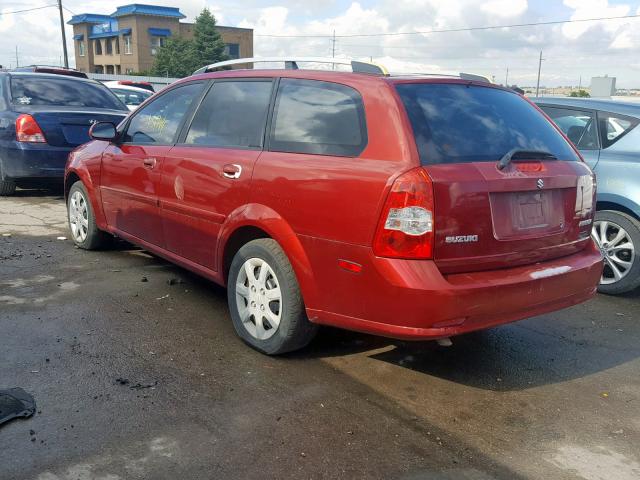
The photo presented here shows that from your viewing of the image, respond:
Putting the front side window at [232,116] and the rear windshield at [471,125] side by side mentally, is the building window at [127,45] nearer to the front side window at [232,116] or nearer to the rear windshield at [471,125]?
the front side window at [232,116]

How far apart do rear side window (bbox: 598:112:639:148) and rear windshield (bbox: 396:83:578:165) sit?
191cm

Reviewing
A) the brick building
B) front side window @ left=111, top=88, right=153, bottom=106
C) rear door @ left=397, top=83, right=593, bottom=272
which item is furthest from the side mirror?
the brick building

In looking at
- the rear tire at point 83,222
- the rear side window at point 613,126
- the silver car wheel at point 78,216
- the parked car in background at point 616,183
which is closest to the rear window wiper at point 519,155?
the parked car in background at point 616,183

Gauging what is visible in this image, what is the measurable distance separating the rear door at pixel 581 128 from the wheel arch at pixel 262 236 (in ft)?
10.6

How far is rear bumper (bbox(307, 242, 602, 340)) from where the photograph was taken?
3.08m

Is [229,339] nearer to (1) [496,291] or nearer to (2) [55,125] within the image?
(1) [496,291]

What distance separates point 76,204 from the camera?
6.29 meters

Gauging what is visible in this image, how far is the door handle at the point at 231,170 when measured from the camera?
12.9ft

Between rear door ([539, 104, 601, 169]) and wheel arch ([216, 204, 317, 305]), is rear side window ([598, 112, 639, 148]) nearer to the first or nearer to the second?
rear door ([539, 104, 601, 169])

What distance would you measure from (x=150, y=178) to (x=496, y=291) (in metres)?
2.85

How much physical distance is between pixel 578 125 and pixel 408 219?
357cm

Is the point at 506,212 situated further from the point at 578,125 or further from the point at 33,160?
the point at 33,160

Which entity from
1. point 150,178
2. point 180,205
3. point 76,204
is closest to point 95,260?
point 76,204

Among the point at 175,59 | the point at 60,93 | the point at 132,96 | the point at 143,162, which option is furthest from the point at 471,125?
the point at 175,59
